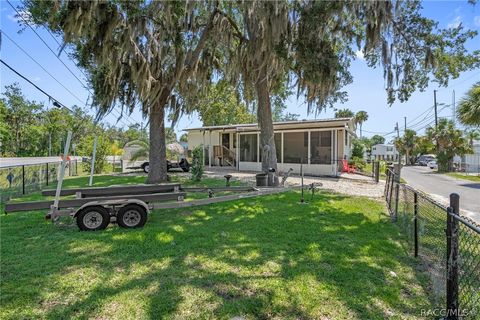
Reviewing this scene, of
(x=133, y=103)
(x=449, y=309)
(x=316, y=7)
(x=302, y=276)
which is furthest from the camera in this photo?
(x=133, y=103)

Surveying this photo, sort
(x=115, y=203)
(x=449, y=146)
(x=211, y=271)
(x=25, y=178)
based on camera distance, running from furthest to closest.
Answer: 1. (x=449, y=146)
2. (x=25, y=178)
3. (x=115, y=203)
4. (x=211, y=271)

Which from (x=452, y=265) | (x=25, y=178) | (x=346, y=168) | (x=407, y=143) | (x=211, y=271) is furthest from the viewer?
(x=407, y=143)

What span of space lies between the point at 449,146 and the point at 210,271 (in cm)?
2915

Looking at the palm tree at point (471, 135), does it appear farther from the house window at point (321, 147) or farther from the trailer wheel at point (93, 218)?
the trailer wheel at point (93, 218)

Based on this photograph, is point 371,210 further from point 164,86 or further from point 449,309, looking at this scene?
point 164,86

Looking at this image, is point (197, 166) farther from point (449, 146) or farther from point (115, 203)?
point (449, 146)

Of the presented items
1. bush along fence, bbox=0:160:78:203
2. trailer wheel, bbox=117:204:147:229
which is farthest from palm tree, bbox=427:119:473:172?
bush along fence, bbox=0:160:78:203

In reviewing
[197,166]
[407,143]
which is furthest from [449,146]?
[197,166]

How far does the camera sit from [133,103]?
11.5 metres

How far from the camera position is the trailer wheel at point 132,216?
5.06 m

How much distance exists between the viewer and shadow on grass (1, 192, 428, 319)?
2.60m

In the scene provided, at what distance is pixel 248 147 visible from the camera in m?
18.3

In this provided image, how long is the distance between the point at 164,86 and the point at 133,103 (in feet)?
5.88

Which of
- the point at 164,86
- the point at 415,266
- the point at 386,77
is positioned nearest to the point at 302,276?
the point at 415,266
